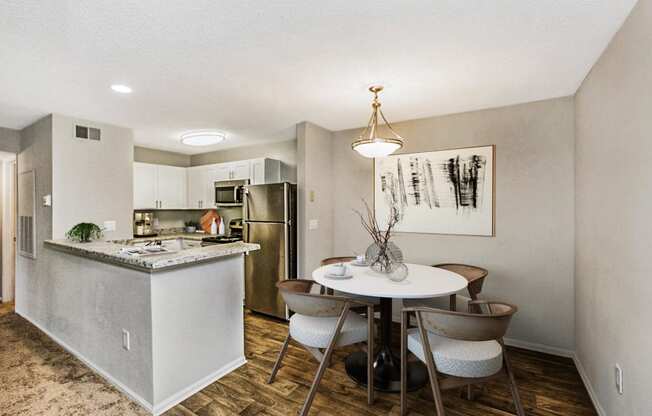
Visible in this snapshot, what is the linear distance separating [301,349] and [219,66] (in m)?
2.49

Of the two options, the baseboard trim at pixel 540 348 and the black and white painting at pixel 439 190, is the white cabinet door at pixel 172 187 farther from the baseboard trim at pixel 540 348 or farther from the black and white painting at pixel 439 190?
the baseboard trim at pixel 540 348

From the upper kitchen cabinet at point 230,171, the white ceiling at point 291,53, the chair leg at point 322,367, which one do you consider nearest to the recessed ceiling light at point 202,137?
the white ceiling at point 291,53

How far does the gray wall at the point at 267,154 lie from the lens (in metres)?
4.50

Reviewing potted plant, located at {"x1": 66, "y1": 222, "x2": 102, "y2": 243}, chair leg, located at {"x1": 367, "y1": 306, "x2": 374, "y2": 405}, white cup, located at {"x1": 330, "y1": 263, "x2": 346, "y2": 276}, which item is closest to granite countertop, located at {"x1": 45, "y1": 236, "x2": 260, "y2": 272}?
potted plant, located at {"x1": 66, "y1": 222, "x2": 102, "y2": 243}

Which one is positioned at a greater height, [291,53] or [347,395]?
[291,53]

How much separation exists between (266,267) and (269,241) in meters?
0.33

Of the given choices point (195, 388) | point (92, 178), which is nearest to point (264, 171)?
point (92, 178)

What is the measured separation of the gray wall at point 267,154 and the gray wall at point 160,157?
0.40 metres

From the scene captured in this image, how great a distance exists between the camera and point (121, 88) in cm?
250

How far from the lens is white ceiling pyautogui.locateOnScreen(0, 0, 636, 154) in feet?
5.03

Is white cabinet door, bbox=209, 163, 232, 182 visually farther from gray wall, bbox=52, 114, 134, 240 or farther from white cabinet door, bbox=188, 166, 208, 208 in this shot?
gray wall, bbox=52, 114, 134, 240

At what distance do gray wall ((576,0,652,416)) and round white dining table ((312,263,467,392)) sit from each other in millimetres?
838

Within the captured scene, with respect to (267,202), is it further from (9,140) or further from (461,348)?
(9,140)

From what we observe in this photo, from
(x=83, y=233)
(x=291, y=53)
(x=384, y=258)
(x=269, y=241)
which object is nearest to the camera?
(x=291, y=53)
